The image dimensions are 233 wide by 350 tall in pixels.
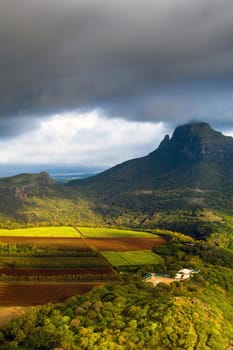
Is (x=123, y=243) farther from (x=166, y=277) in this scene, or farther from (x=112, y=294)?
(x=112, y=294)

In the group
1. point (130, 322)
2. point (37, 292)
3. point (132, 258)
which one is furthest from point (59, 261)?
point (130, 322)

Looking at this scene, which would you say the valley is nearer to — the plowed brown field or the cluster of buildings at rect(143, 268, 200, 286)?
the plowed brown field

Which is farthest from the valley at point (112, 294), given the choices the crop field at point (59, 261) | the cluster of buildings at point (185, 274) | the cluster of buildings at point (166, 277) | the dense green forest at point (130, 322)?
the cluster of buildings at point (185, 274)

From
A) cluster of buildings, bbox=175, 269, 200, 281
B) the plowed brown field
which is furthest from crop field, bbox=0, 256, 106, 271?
cluster of buildings, bbox=175, 269, 200, 281

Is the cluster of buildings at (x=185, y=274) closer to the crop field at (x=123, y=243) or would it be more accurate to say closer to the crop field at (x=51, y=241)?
the crop field at (x=123, y=243)

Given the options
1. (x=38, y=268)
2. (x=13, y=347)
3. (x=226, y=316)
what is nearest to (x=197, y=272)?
(x=226, y=316)

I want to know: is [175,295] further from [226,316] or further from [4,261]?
[4,261]
